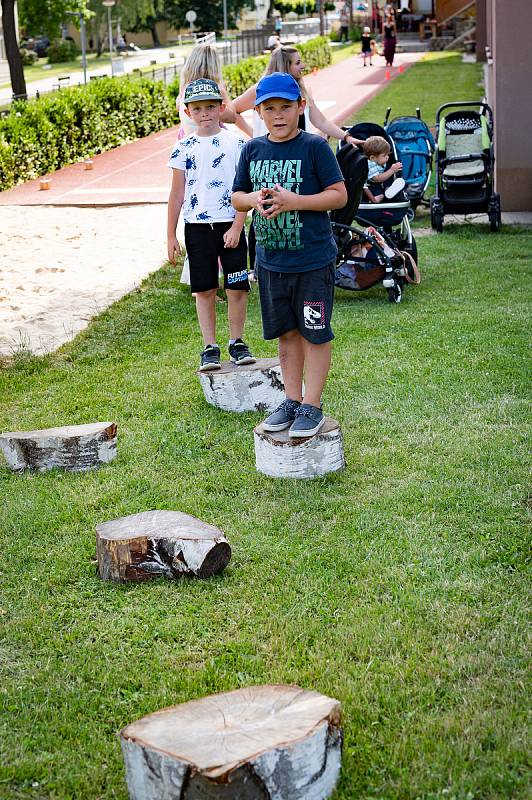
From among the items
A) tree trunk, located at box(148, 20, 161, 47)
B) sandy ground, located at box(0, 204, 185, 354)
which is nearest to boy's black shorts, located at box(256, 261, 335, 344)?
sandy ground, located at box(0, 204, 185, 354)

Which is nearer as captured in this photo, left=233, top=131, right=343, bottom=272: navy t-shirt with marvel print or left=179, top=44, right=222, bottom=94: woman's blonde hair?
left=233, top=131, right=343, bottom=272: navy t-shirt with marvel print

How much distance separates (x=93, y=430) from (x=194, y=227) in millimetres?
1370

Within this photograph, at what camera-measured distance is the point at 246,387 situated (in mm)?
5734

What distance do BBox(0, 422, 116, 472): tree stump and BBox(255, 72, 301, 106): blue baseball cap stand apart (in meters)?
1.74

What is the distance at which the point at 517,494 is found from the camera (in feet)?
14.5

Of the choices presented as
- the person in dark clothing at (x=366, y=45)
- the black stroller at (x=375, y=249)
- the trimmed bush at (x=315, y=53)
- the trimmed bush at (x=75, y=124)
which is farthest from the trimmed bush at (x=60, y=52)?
the black stroller at (x=375, y=249)

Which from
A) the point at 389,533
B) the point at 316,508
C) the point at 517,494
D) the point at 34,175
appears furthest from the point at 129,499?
the point at 34,175

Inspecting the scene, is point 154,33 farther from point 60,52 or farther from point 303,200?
point 303,200

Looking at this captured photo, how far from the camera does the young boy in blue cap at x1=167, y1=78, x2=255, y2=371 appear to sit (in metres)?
5.67

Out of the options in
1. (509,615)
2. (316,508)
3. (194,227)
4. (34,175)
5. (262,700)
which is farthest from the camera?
(34,175)

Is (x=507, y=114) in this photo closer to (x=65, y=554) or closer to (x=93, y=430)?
(x=93, y=430)

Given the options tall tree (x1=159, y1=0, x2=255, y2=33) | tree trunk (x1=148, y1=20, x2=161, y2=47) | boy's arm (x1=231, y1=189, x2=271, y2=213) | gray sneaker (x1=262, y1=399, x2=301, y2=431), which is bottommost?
gray sneaker (x1=262, y1=399, x2=301, y2=431)

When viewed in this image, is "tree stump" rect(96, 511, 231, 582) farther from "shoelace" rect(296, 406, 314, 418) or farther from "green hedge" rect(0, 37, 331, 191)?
"green hedge" rect(0, 37, 331, 191)

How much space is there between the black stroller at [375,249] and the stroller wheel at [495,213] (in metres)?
2.06
